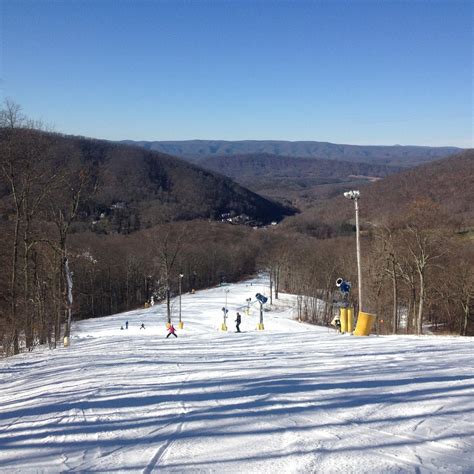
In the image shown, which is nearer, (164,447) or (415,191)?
(164,447)

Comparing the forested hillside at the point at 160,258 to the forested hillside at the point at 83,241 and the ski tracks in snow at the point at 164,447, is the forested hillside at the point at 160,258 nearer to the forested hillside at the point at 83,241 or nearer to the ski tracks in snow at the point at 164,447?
the forested hillside at the point at 83,241

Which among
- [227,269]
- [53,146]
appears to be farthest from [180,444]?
[227,269]

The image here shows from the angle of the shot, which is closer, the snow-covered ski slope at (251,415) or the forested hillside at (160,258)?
the snow-covered ski slope at (251,415)

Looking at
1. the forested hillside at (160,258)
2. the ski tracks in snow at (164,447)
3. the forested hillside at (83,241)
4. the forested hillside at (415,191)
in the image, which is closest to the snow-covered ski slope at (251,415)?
the ski tracks in snow at (164,447)

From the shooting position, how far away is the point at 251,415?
214 inches

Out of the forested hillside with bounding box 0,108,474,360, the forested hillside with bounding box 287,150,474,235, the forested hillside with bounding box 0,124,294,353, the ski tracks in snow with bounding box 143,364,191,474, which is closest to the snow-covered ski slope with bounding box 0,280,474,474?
the ski tracks in snow with bounding box 143,364,191,474

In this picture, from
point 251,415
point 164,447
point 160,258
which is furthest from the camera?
point 160,258

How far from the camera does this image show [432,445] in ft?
14.3

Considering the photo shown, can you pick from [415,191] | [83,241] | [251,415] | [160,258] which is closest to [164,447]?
[251,415]

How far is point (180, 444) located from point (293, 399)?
178 cm

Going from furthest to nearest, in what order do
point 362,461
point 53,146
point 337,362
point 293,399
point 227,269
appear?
point 227,269, point 53,146, point 337,362, point 293,399, point 362,461

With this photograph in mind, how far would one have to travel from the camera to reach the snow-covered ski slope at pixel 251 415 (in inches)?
168

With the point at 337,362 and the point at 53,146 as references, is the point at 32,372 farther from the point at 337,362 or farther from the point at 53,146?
the point at 53,146

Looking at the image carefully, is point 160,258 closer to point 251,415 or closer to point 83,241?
point 251,415
